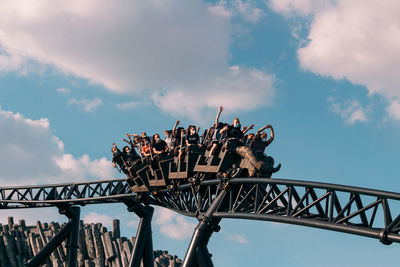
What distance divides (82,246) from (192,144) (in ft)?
34.0

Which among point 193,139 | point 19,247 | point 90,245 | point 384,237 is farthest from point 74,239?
point 384,237

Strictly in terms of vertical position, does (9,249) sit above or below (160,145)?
above

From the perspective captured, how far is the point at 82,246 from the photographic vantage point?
23.5 m

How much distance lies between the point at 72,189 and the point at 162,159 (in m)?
5.85

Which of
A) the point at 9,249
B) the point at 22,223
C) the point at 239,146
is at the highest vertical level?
the point at 22,223

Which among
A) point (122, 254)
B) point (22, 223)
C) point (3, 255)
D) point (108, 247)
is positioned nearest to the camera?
point (122, 254)

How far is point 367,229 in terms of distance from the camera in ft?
32.3

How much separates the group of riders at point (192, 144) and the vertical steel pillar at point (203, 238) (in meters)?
1.14

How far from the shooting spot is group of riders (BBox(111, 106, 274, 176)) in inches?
548

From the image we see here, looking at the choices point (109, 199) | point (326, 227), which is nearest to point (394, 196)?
point (326, 227)

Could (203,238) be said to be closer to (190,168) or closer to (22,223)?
(190,168)

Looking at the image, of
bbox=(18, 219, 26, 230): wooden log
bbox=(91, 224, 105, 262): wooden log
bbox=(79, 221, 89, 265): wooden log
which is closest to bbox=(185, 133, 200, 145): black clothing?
bbox=(91, 224, 105, 262): wooden log

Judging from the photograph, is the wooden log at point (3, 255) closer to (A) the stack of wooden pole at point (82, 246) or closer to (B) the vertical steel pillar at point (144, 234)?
(A) the stack of wooden pole at point (82, 246)

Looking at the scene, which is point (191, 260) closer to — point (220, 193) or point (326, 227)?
point (220, 193)
